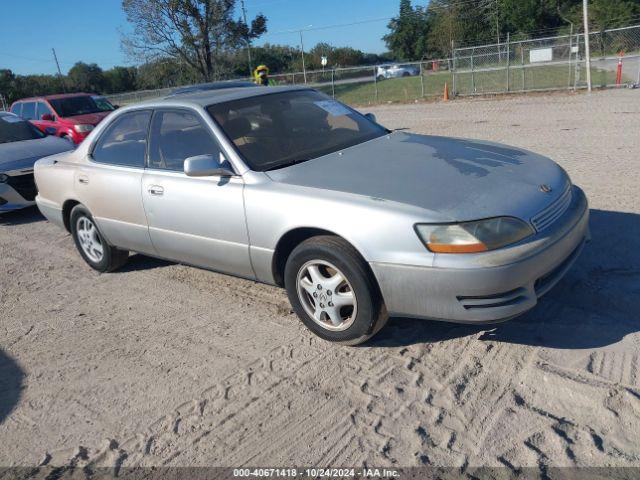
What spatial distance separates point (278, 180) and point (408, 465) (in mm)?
1979

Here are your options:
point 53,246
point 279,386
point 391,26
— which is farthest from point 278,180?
point 391,26

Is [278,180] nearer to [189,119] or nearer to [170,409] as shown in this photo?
[189,119]

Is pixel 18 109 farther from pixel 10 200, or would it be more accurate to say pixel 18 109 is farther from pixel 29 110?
pixel 10 200

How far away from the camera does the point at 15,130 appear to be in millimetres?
9141

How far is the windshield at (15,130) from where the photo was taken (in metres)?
8.93

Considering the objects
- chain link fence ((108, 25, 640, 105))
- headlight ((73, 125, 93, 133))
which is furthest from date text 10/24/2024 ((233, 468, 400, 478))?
chain link fence ((108, 25, 640, 105))

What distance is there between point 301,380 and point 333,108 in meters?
2.53

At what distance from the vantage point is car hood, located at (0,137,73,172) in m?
7.92

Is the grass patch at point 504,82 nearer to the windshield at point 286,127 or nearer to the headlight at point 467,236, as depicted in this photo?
the windshield at point 286,127

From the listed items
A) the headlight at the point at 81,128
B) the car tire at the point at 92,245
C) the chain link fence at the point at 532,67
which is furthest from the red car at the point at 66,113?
the chain link fence at the point at 532,67

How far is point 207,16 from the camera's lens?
30531 millimetres

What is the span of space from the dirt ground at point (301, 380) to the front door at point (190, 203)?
0.48m

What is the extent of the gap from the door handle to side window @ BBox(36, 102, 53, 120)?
10.8 metres

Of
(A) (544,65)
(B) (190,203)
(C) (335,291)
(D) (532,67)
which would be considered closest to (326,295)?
(C) (335,291)
